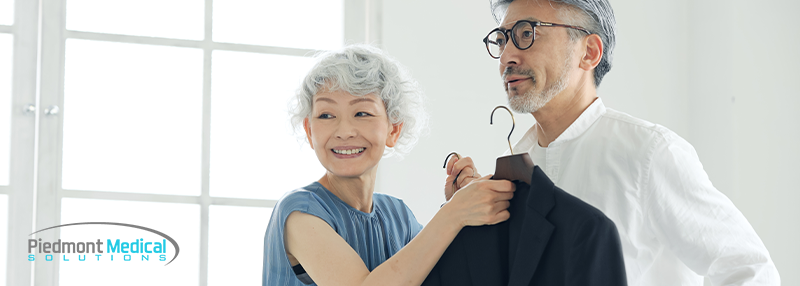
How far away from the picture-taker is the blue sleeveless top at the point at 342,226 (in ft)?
4.95

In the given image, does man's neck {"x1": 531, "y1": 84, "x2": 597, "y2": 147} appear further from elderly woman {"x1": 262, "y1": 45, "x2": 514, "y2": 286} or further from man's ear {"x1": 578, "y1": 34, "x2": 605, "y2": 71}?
elderly woman {"x1": 262, "y1": 45, "x2": 514, "y2": 286}

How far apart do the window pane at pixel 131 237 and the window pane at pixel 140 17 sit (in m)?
0.74

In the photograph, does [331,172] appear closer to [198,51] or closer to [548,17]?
[548,17]

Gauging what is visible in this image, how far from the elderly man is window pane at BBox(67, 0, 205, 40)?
5.72 ft

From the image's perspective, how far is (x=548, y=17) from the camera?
5.04 ft

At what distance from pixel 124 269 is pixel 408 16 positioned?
5.22 feet

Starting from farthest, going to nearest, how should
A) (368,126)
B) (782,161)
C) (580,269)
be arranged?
(782,161)
(368,126)
(580,269)

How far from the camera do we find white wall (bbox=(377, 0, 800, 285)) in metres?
2.80

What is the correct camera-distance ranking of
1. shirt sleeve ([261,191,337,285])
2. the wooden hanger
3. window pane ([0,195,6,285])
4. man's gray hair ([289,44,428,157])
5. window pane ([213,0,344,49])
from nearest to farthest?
the wooden hanger, shirt sleeve ([261,191,337,285]), man's gray hair ([289,44,428,157]), window pane ([0,195,6,285]), window pane ([213,0,344,49])

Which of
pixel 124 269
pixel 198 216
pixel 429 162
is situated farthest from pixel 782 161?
pixel 124 269

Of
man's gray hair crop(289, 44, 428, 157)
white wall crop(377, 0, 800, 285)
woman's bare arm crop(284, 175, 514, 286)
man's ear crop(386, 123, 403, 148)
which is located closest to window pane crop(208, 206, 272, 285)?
white wall crop(377, 0, 800, 285)

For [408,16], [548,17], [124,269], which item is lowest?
[124,269]

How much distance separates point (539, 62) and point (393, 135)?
42 cm

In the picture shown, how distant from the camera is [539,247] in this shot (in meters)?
1.26
